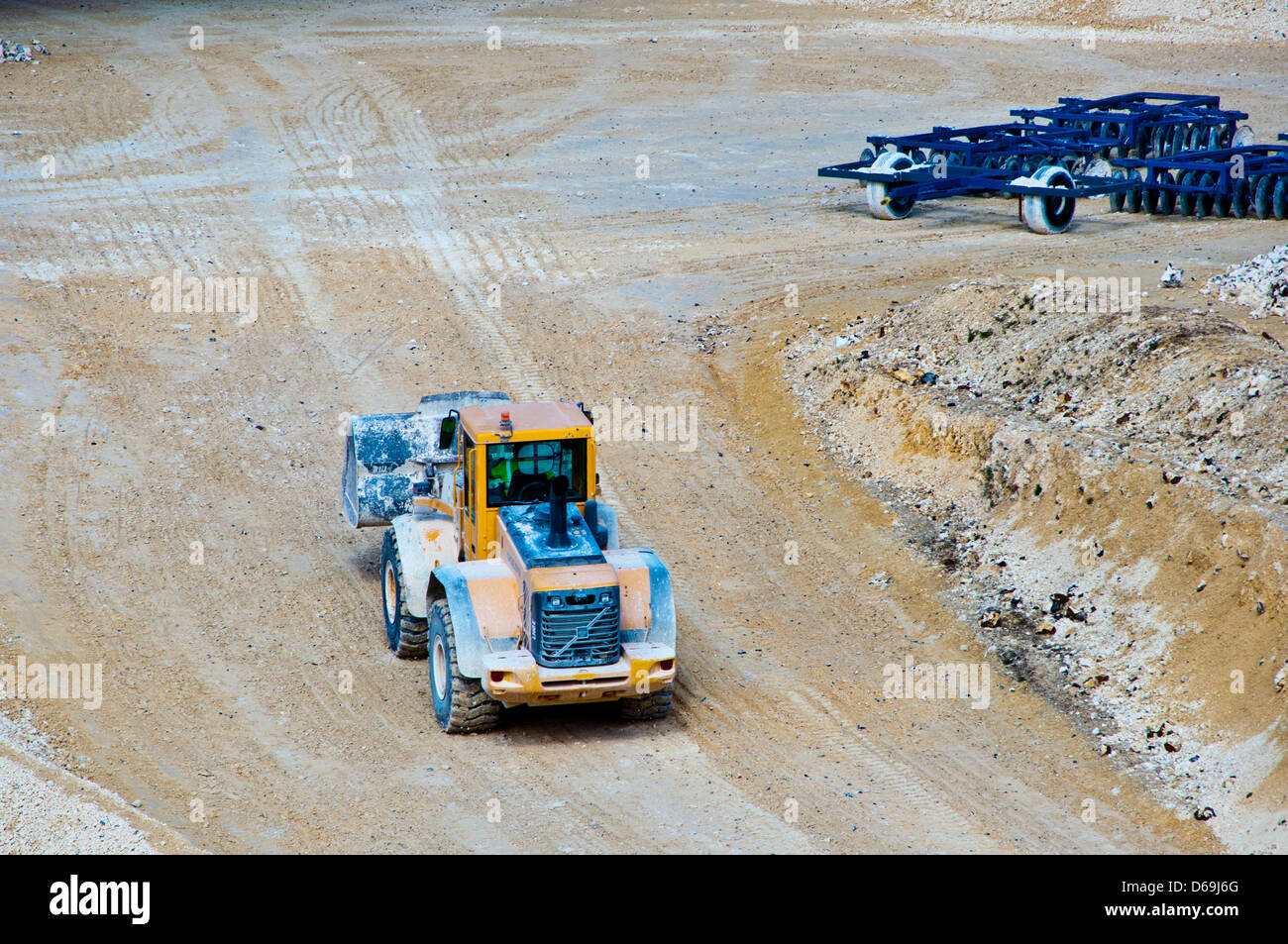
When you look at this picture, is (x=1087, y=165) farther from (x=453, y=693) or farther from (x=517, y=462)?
(x=453, y=693)

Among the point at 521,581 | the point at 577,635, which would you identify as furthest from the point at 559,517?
the point at 577,635

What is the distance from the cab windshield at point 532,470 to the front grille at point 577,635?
1.26m

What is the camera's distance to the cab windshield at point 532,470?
11.0 metres

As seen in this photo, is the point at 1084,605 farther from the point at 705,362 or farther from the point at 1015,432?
the point at 705,362

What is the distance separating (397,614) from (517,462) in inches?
80.6

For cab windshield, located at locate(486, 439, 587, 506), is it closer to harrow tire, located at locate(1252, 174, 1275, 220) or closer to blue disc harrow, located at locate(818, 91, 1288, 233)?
blue disc harrow, located at locate(818, 91, 1288, 233)

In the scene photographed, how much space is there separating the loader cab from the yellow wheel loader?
0.01 meters

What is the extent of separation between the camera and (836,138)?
1134 inches

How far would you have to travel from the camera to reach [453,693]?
10648mm

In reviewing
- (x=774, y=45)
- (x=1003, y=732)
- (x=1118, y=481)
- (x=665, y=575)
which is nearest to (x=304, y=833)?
(x=665, y=575)

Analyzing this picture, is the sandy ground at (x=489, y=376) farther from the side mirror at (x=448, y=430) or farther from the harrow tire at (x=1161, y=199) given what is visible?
the side mirror at (x=448, y=430)

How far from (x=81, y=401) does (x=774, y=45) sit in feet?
77.8

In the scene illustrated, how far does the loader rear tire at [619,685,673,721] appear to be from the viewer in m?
10.9

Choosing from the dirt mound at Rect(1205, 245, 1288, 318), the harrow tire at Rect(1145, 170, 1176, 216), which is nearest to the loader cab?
the dirt mound at Rect(1205, 245, 1288, 318)
